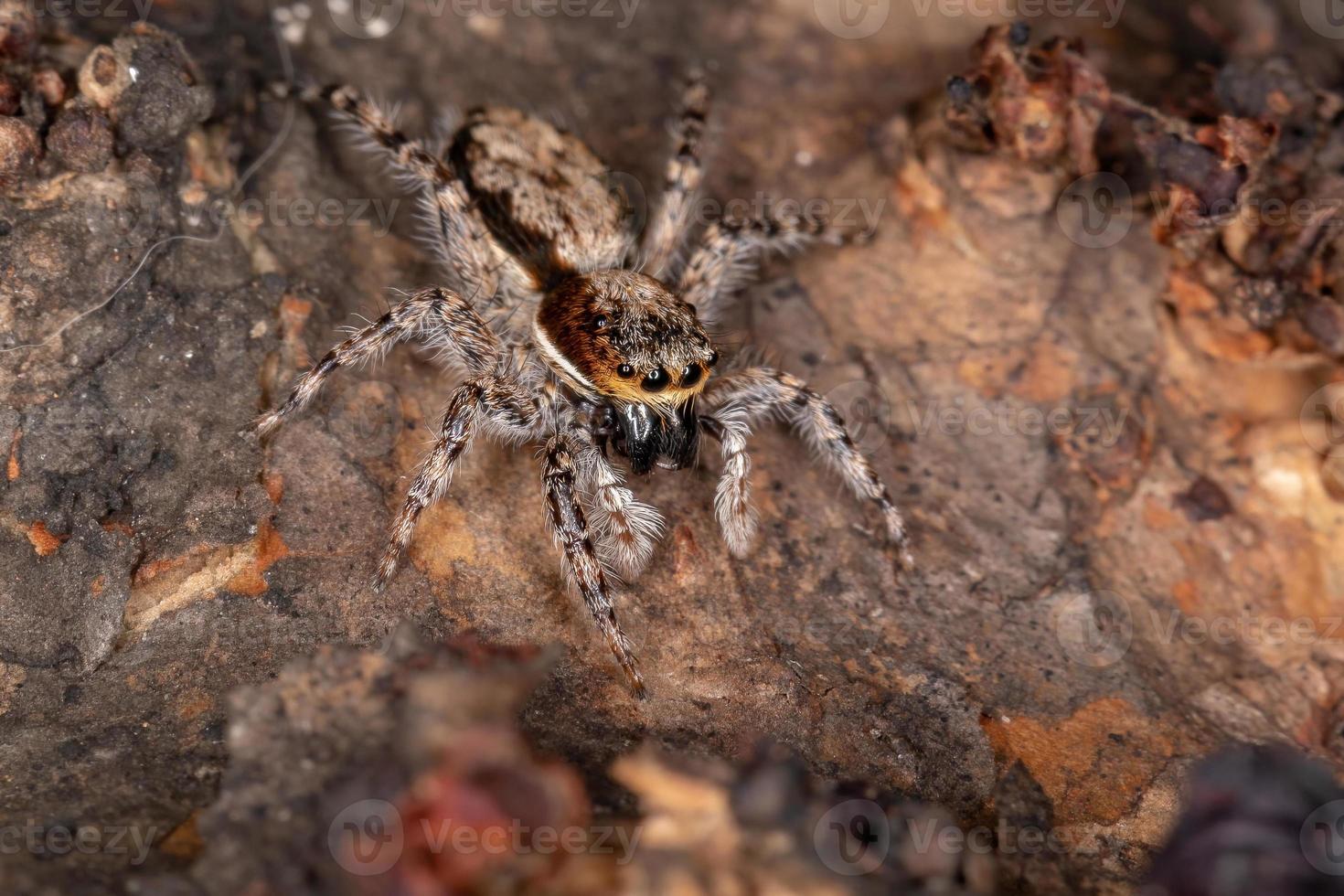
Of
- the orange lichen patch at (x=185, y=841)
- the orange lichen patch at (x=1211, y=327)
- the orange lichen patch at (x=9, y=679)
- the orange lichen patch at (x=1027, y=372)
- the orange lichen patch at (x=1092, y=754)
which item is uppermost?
the orange lichen patch at (x=1211, y=327)

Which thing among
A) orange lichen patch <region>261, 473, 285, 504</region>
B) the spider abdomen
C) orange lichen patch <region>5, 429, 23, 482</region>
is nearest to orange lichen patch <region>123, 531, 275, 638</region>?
orange lichen patch <region>261, 473, 285, 504</region>

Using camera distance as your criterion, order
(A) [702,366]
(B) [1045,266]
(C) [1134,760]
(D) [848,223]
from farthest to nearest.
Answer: (D) [848,223] → (B) [1045,266] → (A) [702,366] → (C) [1134,760]

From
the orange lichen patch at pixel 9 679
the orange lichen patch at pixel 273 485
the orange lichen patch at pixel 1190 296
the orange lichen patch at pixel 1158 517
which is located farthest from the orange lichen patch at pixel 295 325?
the orange lichen patch at pixel 1190 296

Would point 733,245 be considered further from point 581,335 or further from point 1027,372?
point 1027,372

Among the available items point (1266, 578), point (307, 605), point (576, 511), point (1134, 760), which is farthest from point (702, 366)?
point (1266, 578)

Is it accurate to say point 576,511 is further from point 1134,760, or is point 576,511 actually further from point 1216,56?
point 1216,56

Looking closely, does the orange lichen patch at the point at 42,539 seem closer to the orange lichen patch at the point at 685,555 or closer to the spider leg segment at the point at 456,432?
the spider leg segment at the point at 456,432
